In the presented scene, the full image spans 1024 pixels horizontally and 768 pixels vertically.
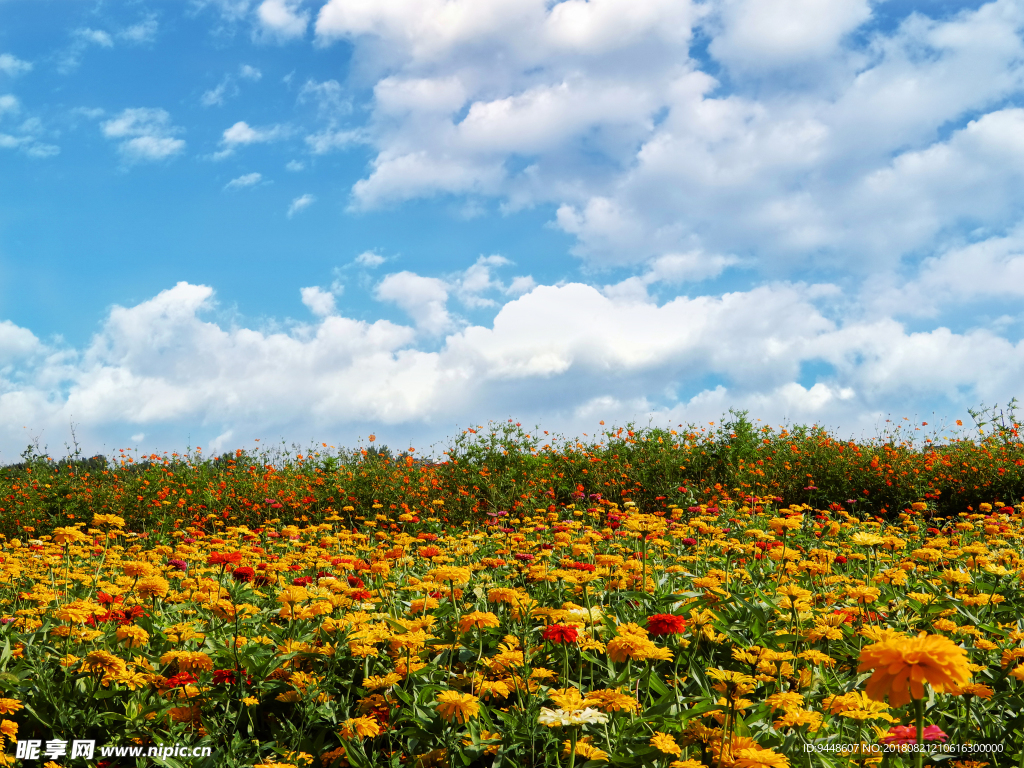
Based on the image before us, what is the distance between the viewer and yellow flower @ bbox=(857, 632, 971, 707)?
1598 mm

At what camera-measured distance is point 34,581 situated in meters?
4.91

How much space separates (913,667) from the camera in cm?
163

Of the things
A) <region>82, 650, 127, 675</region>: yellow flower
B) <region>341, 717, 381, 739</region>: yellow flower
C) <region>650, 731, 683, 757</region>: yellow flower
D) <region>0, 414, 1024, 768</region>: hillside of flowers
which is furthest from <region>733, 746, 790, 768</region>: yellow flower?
<region>82, 650, 127, 675</region>: yellow flower

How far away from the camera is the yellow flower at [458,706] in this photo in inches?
98.7

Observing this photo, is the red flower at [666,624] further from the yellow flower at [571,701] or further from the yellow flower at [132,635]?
the yellow flower at [132,635]

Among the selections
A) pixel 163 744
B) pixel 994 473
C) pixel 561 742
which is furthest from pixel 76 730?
pixel 994 473

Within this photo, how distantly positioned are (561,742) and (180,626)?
2.07m

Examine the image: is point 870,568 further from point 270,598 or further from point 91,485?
point 91,485

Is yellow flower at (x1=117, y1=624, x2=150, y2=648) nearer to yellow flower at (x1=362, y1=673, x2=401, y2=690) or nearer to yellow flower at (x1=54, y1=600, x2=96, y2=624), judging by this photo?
yellow flower at (x1=54, y1=600, x2=96, y2=624)

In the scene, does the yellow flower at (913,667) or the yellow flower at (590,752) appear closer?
the yellow flower at (913,667)

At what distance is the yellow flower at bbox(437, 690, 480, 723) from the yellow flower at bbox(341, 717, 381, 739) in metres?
0.25

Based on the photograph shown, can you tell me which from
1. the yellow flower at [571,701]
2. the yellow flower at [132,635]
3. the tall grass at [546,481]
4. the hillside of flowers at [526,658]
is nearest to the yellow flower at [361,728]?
the hillside of flowers at [526,658]

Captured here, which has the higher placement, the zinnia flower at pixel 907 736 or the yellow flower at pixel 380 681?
the zinnia flower at pixel 907 736

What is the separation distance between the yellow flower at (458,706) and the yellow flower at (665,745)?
0.65m
